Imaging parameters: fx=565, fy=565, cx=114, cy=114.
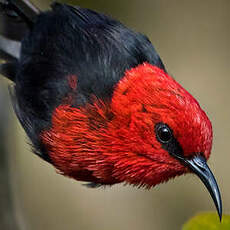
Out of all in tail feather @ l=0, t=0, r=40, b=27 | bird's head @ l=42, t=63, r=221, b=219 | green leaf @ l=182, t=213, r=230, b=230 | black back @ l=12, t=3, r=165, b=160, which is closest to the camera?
green leaf @ l=182, t=213, r=230, b=230

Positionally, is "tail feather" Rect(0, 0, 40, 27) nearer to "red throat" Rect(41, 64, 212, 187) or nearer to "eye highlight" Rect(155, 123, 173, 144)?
"red throat" Rect(41, 64, 212, 187)

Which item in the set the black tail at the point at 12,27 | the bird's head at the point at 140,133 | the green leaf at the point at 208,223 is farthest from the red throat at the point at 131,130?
the black tail at the point at 12,27

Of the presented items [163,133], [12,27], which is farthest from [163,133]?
[12,27]

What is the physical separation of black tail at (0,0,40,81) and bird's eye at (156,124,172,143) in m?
1.04

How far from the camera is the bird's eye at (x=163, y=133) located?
1.95 metres

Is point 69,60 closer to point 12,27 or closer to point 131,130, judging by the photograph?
point 131,130

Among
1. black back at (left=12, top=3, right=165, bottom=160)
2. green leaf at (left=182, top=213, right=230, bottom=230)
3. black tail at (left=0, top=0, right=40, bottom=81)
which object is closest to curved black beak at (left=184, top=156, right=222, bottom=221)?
black back at (left=12, top=3, right=165, bottom=160)

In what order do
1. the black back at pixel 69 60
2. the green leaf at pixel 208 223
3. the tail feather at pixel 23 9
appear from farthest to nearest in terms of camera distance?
1. the tail feather at pixel 23 9
2. the black back at pixel 69 60
3. the green leaf at pixel 208 223

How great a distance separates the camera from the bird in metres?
1.98

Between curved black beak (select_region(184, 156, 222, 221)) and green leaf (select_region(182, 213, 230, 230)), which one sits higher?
green leaf (select_region(182, 213, 230, 230))

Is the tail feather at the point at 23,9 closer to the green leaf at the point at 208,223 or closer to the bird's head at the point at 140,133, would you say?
the bird's head at the point at 140,133

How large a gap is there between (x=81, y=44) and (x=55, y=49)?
0.12 m

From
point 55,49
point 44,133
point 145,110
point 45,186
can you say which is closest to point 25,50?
point 55,49

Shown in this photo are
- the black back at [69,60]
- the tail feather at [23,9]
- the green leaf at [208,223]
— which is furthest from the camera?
the tail feather at [23,9]
